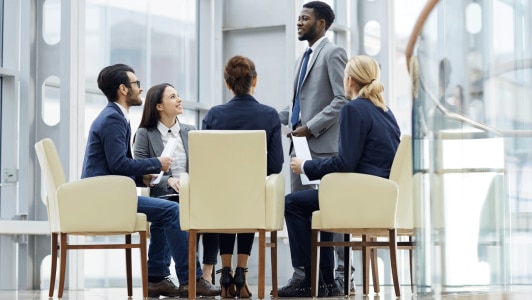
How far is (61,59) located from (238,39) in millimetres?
2045

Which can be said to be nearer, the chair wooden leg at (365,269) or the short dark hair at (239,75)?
the short dark hair at (239,75)

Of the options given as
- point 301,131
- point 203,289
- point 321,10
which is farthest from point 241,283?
point 321,10

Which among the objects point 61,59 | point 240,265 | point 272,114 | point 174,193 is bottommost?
point 240,265

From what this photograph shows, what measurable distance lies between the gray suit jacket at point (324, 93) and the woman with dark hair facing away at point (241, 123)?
12.1 inches

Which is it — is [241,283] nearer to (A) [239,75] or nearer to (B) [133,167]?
(B) [133,167]

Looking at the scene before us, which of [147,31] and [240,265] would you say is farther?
[147,31]

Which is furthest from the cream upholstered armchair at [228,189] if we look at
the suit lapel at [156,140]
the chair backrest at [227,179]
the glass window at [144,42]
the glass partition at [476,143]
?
the glass window at [144,42]

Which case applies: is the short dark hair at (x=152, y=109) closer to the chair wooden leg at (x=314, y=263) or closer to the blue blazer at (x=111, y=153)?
the blue blazer at (x=111, y=153)

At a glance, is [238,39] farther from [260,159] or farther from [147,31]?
[260,159]

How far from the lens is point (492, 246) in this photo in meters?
3.81

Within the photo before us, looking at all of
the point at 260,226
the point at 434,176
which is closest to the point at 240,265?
the point at 260,226

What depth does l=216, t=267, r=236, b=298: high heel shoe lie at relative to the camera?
566cm

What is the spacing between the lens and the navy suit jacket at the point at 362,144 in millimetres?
5348

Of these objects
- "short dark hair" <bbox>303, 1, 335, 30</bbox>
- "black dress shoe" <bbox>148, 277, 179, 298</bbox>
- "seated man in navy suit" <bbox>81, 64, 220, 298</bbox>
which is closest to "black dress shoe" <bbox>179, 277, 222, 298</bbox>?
"seated man in navy suit" <bbox>81, 64, 220, 298</bbox>
